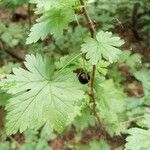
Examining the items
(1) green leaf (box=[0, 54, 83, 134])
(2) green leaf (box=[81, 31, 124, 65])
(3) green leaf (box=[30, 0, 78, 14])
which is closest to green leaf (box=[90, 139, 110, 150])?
(1) green leaf (box=[0, 54, 83, 134])

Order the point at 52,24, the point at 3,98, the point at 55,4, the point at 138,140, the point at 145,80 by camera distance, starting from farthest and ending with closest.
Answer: the point at 145,80
the point at 3,98
the point at 138,140
the point at 52,24
the point at 55,4

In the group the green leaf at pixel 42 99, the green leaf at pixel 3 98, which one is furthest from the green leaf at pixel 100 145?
the green leaf at pixel 42 99

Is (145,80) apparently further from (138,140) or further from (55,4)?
(55,4)

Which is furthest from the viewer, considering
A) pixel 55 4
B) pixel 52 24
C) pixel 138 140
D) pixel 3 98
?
pixel 3 98

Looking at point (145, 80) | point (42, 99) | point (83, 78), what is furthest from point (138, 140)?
point (145, 80)

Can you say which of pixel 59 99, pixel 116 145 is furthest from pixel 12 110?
pixel 116 145

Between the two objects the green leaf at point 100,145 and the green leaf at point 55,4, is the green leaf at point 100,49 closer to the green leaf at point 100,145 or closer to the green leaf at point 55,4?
the green leaf at point 55,4
